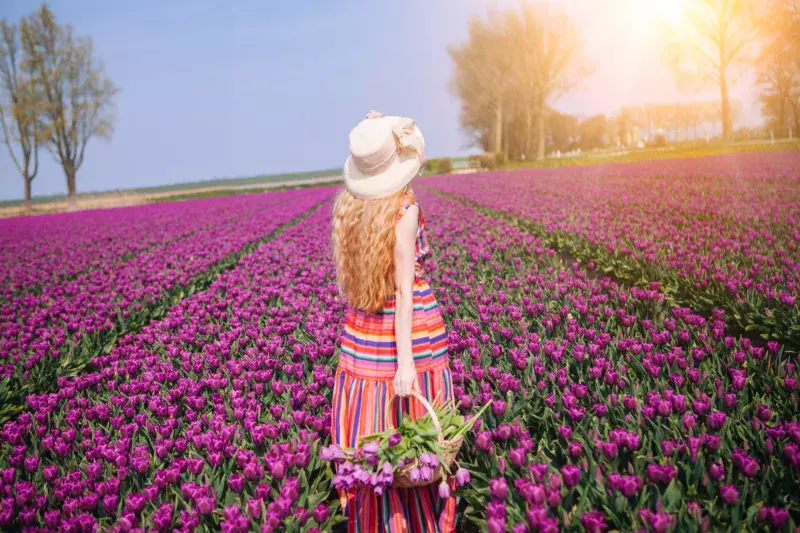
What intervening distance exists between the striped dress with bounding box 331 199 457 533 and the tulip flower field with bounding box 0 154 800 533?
0.17m

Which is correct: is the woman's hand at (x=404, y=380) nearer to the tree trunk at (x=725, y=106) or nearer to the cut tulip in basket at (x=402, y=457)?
the cut tulip in basket at (x=402, y=457)

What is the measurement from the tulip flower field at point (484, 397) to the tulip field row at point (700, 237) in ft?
0.14

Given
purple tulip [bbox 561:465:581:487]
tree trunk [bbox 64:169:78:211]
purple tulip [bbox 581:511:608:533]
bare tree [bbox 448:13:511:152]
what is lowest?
purple tulip [bbox 581:511:608:533]

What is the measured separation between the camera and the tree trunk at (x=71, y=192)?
4195 centimetres

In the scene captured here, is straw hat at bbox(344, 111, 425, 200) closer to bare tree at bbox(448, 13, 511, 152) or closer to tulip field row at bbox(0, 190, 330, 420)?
tulip field row at bbox(0, 190, 330, 420)

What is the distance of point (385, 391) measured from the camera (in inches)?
99.2

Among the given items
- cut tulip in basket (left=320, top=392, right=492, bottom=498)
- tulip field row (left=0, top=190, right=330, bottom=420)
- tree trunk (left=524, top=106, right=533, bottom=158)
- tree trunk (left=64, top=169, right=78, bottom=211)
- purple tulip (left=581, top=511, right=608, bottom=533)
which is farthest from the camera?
tree trunk (left=524, top=106, right=533, bottom=158)

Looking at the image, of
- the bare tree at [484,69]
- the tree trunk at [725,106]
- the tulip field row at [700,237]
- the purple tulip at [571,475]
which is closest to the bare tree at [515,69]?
the bare tree at [484,69]

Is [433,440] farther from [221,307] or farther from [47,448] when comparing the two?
[221,307]

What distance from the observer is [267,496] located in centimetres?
227

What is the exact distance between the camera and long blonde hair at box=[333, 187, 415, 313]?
7.79ft

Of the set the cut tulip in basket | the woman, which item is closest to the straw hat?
the woman

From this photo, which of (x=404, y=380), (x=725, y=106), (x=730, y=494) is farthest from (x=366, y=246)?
(x=725, y=106)

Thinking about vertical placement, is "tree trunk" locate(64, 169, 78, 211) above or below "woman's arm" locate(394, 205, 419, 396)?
above
